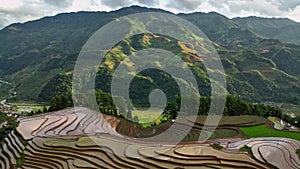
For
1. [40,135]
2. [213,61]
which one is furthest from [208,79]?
[40,135]

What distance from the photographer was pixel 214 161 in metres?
20.1

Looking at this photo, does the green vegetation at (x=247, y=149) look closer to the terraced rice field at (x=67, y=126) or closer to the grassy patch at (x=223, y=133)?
the grassy patch at (x=223, y=133)

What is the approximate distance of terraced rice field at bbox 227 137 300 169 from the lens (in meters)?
20.7

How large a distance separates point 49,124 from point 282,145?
79.5 ft

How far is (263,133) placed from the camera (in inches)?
1293

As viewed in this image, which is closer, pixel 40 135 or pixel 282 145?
pixel 282 145

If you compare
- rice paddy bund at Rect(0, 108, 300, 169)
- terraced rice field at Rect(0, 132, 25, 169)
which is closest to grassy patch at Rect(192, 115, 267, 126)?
rice paddy bund at Rect(0, 108, 300, 169)

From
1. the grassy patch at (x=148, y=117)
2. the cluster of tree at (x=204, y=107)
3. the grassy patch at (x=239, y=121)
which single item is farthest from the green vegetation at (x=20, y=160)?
the grassy patch at (x=148, y=117)

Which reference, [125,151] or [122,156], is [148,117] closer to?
[125,151]

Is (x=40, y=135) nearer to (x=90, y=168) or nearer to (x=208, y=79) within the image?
(x=90, y=168)

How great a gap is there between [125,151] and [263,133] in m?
16.8

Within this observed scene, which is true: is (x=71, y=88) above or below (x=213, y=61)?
below

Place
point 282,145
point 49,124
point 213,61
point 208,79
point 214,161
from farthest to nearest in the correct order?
point 213,61, point 208,79, point 49,124, point 282,145, point 214,161

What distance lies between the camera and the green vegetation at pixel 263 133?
31.1m
